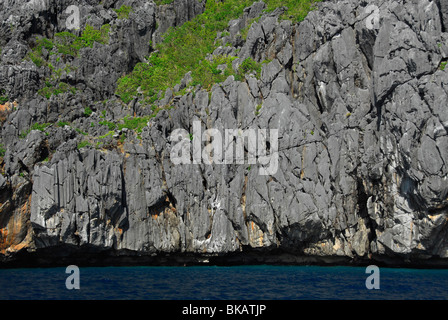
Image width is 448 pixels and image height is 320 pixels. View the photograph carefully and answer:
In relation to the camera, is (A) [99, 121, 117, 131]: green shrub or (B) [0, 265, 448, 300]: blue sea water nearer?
(B) [0, 265, 448, 300]: blue sea water

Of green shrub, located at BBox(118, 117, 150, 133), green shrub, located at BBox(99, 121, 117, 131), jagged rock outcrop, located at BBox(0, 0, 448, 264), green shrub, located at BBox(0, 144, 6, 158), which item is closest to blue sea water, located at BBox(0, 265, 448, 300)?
jagged rock outcrop, located at BBox(0, 0, 448, 264)

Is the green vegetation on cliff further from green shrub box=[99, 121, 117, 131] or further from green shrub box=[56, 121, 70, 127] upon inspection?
green shrub box=[56, 121, 70, 127]

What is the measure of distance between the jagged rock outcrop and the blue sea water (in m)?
2.94

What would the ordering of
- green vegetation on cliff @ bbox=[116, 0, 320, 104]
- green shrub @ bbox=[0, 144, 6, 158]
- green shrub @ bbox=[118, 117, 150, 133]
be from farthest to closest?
1. green vegetation on cliff @ bbox=[116, 0, 320, 104]
2. green shrub @ bbox=[118, 117, 150, 133]
3. green shrub @ bbox=[0, 144, 6, 158]

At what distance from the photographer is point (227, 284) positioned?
28078mm

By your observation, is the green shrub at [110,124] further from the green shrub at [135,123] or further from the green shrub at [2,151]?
the green shrub at [2,151]

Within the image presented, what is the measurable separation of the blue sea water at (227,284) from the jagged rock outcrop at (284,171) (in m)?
2.94

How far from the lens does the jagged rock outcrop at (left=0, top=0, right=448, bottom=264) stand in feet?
111

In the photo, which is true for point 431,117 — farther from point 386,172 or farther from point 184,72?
point 184,72

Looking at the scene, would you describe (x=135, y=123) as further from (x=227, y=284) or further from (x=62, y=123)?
(x=227, y=284)

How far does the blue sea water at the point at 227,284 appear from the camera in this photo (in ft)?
Result: 78.8

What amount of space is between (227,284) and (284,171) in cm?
1356

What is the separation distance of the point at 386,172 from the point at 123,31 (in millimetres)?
37847
